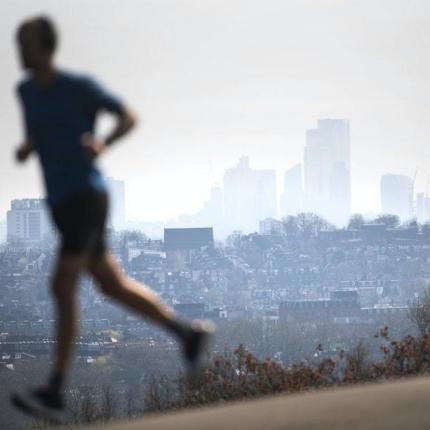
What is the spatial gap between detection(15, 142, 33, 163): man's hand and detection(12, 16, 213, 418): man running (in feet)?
0.36

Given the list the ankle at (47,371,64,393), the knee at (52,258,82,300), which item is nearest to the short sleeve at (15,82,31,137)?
the knee at (52,258,82,300)

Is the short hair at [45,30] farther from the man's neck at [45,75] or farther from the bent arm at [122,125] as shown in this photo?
the bent arm at [122,125]

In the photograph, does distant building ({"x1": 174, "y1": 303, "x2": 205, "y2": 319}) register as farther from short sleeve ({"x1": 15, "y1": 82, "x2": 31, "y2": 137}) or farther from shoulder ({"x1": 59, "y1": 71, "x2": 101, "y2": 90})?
shoulder ({"x1": 59, "y1": 71, "x2": 101, "y2": 90})

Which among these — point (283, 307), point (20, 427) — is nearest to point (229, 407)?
point (20, 427)

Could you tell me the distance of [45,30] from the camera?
6.16 m

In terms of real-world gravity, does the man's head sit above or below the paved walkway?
above

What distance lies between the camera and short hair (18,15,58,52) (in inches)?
241

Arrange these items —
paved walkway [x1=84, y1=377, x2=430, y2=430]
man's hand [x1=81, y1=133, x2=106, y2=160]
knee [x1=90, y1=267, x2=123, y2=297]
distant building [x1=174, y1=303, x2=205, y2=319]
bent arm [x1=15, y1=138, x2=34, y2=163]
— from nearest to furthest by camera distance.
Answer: paved walkway [x1=84, y1=377, x2=430, y2=430]
man's hand [x1=81, y1=133, x2=106, y2=160]
knee [x1=90, y1=267, x2=123, y2=297]
bent arm [x1=15, y1=138, x2=34, y2=163]
distant building [x1=174, y1=303, x2=205, y2=319]

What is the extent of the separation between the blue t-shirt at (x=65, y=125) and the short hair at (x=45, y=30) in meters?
0.11

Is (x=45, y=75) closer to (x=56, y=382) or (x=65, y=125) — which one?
(x=65, y=125)

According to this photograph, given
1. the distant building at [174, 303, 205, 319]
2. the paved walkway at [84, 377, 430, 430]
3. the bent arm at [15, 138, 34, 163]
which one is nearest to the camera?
the paved walkway at [84, 377, 430, 430]

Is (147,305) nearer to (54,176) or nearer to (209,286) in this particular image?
(54,176)

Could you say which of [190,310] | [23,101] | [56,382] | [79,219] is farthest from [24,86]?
[190,310]

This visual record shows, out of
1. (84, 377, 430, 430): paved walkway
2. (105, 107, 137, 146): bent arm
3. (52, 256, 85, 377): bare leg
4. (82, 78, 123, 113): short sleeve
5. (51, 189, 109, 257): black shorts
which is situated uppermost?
(82, 78, 123, 113): short sleeve
